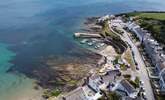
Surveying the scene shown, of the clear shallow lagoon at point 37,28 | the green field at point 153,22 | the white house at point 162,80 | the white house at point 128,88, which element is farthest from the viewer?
the green field at point 153,22

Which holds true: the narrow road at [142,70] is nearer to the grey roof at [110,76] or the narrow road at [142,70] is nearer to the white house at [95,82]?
the grey roof at [110,76]

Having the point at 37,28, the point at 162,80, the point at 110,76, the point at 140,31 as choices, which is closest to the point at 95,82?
the point at 110,76

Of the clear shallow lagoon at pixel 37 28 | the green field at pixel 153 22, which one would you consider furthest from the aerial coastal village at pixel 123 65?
the clear shallow lagoon at pixel 37 28

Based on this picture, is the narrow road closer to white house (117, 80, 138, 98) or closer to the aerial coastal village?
the aerial coastal village

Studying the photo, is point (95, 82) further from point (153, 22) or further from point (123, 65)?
point (153, 22)

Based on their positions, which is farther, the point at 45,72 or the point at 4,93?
the point at 45,72

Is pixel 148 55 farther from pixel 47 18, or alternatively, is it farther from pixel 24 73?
pixel 47 18

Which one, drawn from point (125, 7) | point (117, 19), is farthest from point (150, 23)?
point (125, 7)
